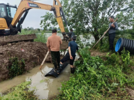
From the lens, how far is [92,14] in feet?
22.9

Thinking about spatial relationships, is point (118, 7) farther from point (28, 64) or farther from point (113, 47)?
point (28, 64)

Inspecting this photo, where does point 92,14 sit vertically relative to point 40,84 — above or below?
above

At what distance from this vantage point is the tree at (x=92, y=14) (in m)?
6.43

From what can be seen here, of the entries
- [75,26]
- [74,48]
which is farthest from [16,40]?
[74,48]

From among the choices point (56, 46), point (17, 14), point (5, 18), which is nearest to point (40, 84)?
point (56, 46)

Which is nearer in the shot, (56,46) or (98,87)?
(98,87)

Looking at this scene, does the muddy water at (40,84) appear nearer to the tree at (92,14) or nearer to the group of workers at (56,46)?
the group of workers at (56,46)

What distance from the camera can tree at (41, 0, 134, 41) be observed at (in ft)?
21.1

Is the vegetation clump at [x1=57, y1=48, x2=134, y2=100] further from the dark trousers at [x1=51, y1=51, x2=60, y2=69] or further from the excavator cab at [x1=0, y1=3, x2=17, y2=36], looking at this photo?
the excavator cab at [x1=0, y1=3, x2=17, y2=36]

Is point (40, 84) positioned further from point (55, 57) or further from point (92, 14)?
point (92, 14)

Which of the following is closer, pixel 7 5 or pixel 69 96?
pixel 69 96

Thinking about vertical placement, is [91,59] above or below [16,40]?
below

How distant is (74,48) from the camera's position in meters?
4.43

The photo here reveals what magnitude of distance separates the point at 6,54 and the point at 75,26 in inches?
182
